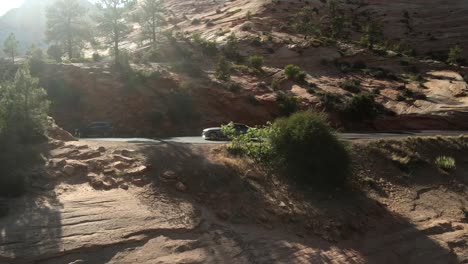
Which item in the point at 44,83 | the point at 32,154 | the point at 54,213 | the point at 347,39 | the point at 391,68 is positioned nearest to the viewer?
the point at 54,213

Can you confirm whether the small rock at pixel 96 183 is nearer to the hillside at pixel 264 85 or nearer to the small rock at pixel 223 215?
the small rock at pixel 223 215

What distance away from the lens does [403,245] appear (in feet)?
57.3

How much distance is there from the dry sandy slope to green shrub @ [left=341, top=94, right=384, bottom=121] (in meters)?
17.7

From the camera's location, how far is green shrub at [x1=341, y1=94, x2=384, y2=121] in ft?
132

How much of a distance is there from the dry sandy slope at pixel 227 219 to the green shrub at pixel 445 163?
1.41m

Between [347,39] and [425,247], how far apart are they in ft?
169

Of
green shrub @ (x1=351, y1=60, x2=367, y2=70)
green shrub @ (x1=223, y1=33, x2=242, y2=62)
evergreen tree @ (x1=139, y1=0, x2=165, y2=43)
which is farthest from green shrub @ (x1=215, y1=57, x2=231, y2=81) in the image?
green shrub @ (x1=351, y1=60, x2=367, y2=70)

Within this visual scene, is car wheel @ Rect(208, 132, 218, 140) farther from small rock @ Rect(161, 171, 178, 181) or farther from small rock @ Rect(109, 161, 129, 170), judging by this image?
small rock @ Rect(109, 161, 129, 170)

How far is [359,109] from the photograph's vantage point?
1593 inches

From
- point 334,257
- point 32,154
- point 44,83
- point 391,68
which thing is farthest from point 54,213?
point 391,68

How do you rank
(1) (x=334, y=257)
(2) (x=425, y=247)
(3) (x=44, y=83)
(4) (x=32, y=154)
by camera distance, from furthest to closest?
1. (3) (x=44, y=83)
2. (2) (x=425, y=247)
3. (4) (x=32, y=154)
4. (1) (x=334, y=257)

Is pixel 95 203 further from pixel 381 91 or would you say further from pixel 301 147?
pixel 381 91

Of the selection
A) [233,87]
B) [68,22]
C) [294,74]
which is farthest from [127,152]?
[68,22]

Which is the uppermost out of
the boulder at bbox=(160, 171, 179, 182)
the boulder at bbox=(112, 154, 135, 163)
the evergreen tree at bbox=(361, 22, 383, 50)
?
the evergreen tree at bbox=(361, 22, 383, 50)
